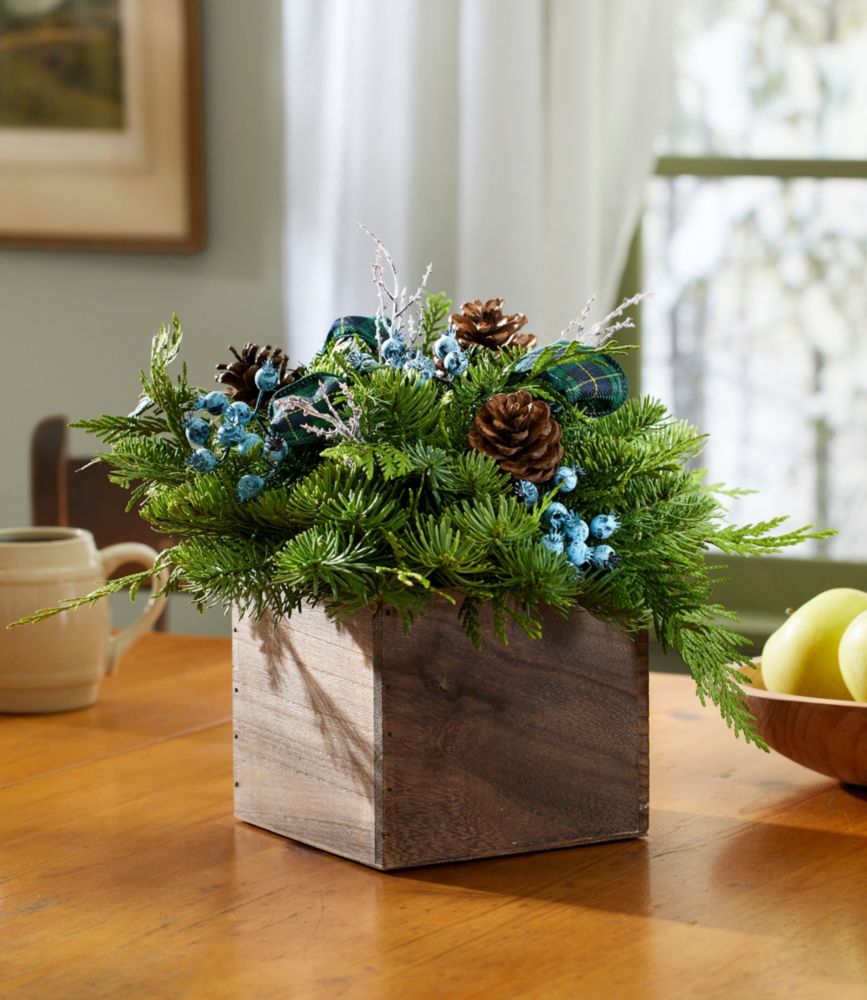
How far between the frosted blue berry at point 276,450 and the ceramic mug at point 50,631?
0.38 metres

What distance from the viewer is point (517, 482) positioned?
74 cm

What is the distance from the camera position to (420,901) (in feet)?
2.32

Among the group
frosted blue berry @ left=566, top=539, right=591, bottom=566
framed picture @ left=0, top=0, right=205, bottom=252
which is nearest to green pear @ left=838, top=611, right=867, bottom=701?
frosted blue berry @ left=566, top=539, right=591, bottom=566

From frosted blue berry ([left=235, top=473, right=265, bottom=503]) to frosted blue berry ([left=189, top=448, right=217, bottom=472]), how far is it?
0.02 m

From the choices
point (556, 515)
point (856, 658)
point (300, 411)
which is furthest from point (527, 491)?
point (856, 658)

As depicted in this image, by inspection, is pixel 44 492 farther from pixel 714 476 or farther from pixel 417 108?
pixel 714 476

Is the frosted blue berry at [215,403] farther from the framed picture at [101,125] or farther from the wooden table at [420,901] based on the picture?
the framed picture at [101,125]

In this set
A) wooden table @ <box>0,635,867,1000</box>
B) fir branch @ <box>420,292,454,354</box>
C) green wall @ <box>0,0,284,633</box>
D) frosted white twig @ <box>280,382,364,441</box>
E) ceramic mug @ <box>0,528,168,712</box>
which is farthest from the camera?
green wall @ <box>0,0,284,633</box>

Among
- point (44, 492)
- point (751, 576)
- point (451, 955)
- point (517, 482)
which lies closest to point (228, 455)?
point (517, 482)

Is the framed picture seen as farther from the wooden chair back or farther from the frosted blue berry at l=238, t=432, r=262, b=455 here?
the frosted blue berry at l=238, t=432, r=262, b=455

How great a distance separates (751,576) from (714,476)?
19 centimetres

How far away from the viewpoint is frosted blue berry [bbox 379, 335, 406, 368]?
76 centimetres

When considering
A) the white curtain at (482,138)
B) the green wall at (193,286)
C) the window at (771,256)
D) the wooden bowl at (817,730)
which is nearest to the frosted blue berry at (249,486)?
the wooden bowl at (817,730)

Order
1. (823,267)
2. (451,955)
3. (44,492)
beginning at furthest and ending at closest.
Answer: (823,267)
(44,492)
(451,955)
